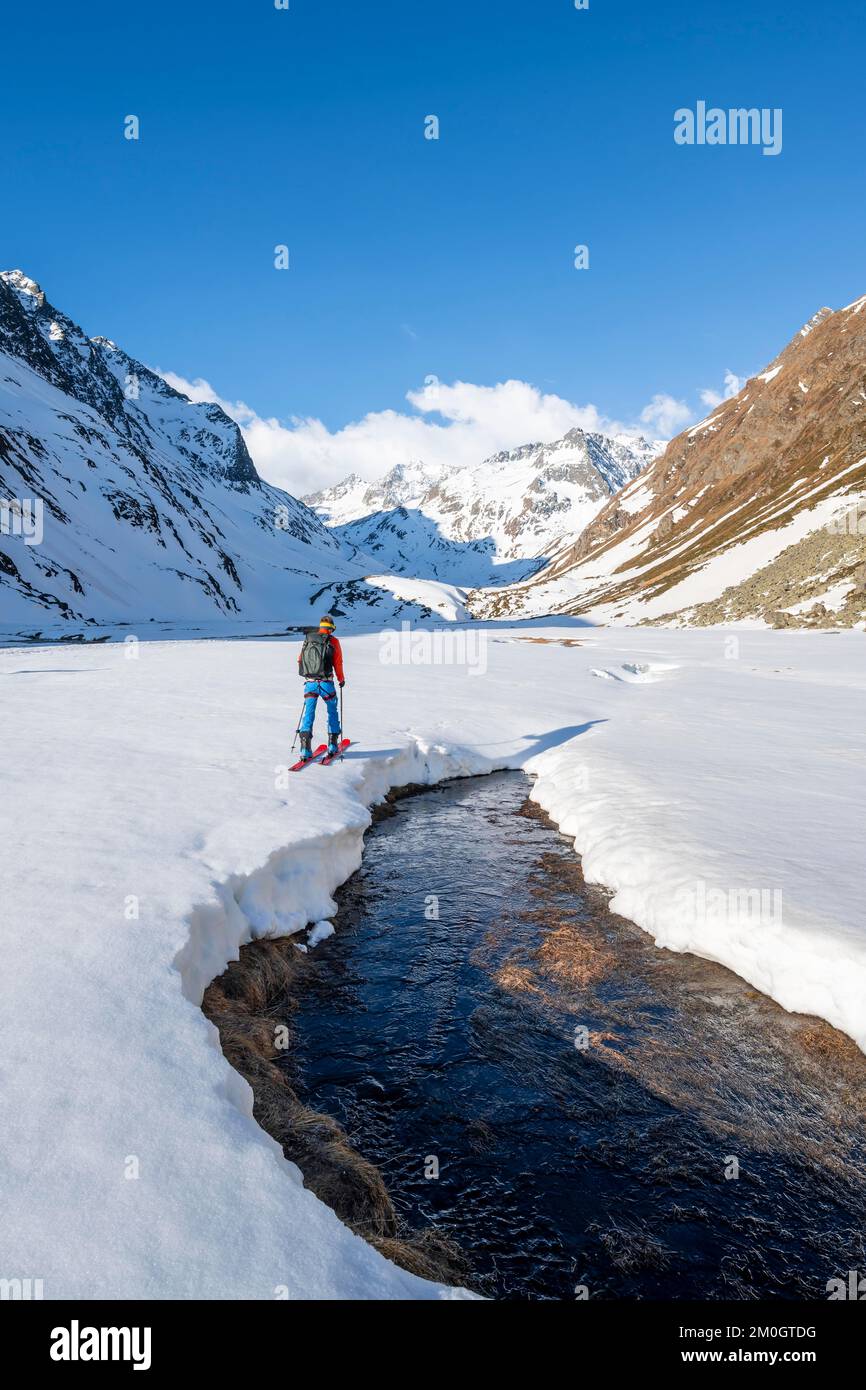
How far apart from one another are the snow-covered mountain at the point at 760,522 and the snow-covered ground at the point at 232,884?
44.0 m

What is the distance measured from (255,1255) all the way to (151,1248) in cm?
55

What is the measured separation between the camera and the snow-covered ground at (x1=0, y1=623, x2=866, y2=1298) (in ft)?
13.0

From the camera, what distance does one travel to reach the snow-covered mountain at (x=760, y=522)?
6625 centimetres

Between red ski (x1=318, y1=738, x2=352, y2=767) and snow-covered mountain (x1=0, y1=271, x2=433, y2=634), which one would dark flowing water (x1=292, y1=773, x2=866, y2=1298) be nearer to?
red ski (x1=318, y1=738, x2=352, y2=767)

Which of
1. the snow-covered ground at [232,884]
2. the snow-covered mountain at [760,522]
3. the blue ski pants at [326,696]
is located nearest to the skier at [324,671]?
the blue ski pants at [326,696]

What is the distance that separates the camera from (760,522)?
9812 centimetres

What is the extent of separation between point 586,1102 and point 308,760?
9380mm

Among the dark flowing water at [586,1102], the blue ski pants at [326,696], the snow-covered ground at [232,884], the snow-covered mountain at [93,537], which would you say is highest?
the snow-covered mountain at [93,537]

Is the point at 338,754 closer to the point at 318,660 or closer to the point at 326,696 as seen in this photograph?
the point at 326,696

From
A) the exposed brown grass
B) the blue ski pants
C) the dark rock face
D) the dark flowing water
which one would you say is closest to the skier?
the blue ski pants

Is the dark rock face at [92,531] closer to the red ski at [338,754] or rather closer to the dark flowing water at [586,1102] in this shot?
the red ski at [338,754]

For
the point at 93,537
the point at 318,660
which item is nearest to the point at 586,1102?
the point at 318,660
